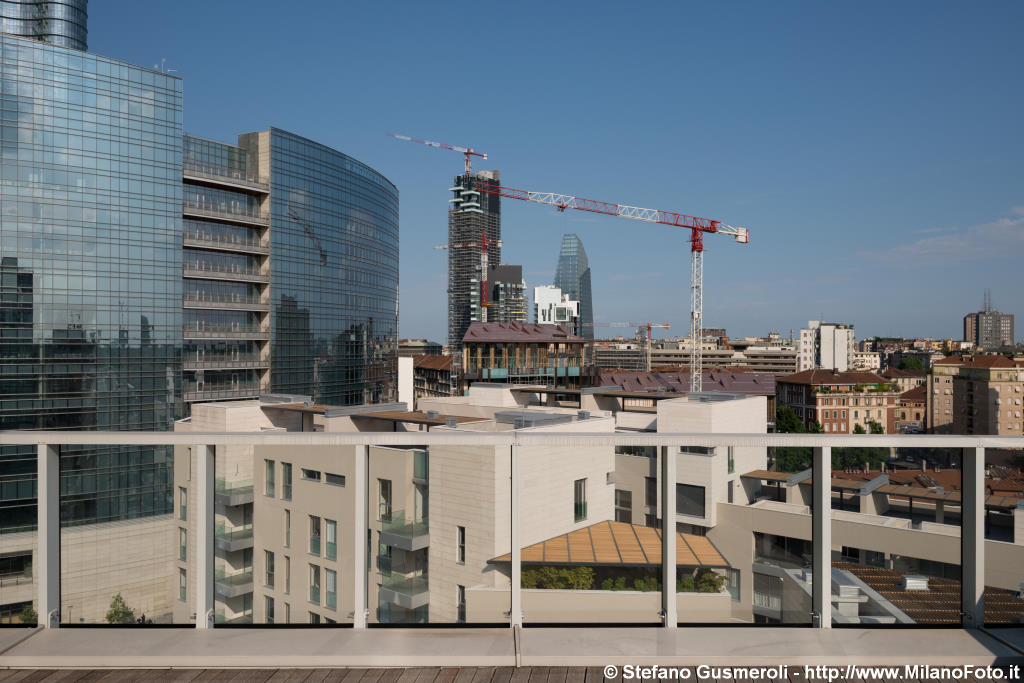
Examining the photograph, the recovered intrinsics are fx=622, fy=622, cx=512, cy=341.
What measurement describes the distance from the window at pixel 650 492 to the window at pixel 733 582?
0.47 meters

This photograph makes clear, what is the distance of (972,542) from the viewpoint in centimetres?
295

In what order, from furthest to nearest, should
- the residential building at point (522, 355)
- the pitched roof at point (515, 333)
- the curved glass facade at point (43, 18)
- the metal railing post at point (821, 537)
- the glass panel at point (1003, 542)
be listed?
the pitched roof at point (515, 333) → the residential building at point (522, 355) → the curved glass facade at point (43, 18) → the metal railing post at point (821, 537) → the glass panel at point (1003, 542)

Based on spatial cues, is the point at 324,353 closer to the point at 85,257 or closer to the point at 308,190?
the point at 308,190

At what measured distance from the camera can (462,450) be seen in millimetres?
2957

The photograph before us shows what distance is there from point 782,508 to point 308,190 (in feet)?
162

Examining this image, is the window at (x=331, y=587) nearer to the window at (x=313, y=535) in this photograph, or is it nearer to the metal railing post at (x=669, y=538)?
the window at (x=313, y=535)

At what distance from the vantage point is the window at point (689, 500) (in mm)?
2883

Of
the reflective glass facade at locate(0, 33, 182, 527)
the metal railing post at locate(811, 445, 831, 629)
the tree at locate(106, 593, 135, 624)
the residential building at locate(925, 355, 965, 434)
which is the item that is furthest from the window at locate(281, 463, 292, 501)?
the residential building at locate(925, 355, 965, 434)

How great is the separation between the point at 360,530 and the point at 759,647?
1.92 m

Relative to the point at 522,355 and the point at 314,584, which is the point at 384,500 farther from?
the point at 522,355

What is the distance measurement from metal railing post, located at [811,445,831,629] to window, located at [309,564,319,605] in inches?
94.4

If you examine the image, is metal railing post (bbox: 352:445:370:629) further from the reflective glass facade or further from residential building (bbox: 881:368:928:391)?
residential building (bbox: 881:368:928:391)

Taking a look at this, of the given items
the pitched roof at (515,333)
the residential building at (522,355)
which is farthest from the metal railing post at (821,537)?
the pitched roof at (515,333)

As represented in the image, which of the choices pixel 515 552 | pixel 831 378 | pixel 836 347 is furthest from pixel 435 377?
pixel 836 347
